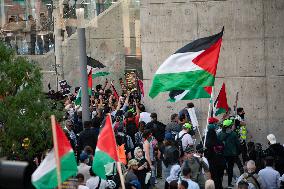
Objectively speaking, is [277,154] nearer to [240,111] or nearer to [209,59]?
[209,59]

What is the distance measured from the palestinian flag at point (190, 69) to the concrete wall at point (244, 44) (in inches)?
241

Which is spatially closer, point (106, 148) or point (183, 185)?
point (106, 148)

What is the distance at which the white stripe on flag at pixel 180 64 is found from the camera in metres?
12.6

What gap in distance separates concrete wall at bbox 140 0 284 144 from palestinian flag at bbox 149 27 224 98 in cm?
612

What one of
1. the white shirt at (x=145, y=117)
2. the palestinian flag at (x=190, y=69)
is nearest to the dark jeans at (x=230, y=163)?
the palestinian flag at (x=190, y=69)

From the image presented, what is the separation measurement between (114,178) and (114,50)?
19.7 m

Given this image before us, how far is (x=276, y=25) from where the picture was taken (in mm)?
18734

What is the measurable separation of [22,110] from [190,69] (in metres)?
3.05

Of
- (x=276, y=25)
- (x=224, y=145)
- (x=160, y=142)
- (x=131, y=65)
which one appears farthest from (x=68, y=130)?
(x=131, y=65)

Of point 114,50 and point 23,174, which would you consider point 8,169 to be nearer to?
point 23,174

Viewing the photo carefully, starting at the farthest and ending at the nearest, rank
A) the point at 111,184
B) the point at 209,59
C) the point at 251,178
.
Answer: the point at 209,59 < the point at 111,184 < the point at 251,178

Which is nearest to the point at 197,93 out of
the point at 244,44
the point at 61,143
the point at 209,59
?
the point at 209,59

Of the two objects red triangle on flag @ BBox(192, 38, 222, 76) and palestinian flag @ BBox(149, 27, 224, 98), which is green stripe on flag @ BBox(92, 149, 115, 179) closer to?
palestinian flag @ BBox(149, 27, 224, 98)

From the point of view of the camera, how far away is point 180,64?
12.7m
